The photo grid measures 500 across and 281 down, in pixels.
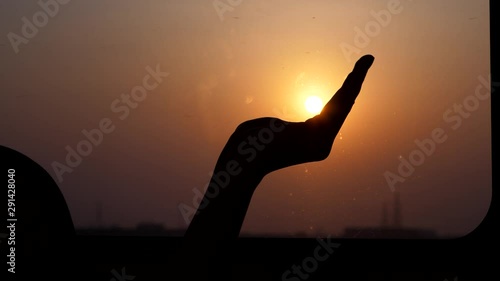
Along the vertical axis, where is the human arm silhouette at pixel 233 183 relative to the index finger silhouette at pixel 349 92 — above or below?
below

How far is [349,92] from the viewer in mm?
1085

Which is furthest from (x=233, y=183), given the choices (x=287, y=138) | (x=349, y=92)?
(x=349, y=92)

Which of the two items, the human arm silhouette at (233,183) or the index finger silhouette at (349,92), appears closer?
the human arm silhouette at (233,183)

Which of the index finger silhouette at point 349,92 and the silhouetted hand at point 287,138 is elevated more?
the index finger silhouette at point 349,92

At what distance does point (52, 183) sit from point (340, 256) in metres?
0.95

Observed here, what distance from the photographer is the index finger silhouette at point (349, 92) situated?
1.05 metres

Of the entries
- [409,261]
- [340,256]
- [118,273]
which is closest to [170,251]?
[118,273]

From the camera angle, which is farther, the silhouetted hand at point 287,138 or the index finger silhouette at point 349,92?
→ the index finger silhouette at point 349,92

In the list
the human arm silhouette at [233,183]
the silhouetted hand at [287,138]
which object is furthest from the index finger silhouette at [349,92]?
the human arm silhouette at [233,183]

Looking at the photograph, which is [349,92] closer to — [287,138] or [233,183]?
[287,138]

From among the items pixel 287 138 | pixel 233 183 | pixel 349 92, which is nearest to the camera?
pixel 233 183

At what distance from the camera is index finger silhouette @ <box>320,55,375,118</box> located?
3.45 ft

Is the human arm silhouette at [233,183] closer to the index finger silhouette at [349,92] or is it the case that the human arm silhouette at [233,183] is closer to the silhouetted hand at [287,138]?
the silhouetted hand at [287,138]

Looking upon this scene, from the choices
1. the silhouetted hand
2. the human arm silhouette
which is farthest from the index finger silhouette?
the human arm silhouette
